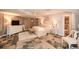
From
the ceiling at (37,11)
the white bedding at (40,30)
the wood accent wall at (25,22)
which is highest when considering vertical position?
the ceiling at (37,11)

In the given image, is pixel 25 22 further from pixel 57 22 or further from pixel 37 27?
pixel 57 22

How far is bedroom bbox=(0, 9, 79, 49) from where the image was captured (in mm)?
2916

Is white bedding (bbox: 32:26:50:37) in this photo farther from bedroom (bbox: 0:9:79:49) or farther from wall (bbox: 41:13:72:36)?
wall (bbox: 41:13:72:36)

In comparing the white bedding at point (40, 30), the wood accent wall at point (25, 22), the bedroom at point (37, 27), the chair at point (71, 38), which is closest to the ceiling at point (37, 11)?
the bedroom at point (37, 27)

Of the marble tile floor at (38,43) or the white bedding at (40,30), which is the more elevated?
the white bedding at (40,30)

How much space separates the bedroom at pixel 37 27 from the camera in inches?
115

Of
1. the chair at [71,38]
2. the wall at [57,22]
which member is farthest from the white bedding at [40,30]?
the chair at [71,38]

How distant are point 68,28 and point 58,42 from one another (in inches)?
15.1

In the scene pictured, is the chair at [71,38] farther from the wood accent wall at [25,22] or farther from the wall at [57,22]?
the wood accent wall at [25,22]

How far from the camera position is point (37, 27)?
2988mm
